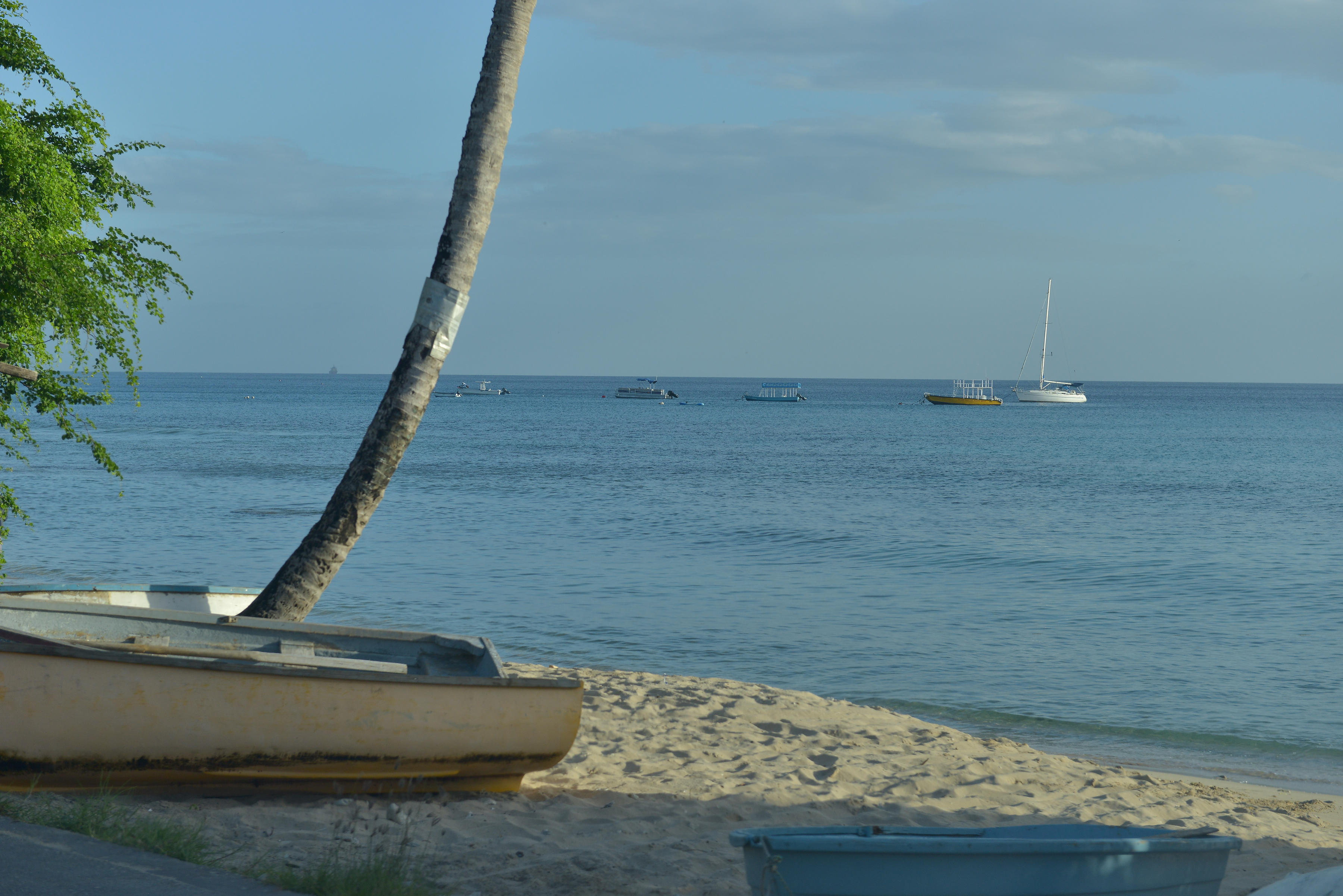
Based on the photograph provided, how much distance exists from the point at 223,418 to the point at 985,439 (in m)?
68.0

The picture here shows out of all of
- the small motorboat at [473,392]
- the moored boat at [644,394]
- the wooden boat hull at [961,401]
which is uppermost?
the wooden boat hull at [961,401]

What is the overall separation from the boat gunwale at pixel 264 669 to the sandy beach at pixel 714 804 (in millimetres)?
743

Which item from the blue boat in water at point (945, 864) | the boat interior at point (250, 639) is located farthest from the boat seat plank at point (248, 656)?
the blue boat in water at point (945, 864)

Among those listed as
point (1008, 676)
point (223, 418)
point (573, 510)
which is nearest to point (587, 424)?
point (223, 418)

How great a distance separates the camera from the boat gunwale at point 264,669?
577 centimetres

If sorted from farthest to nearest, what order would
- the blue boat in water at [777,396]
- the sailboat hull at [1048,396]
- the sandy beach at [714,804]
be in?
the blue boat in water at [777,396] < the sailboat hull at [1048,396] < the sandy beach at [714,804]

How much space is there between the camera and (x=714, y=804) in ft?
23.9

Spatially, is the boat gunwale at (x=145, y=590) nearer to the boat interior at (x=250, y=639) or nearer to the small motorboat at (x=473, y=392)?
the boat interior at (x=250, y=639)

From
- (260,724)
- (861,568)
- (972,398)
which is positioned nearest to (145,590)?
(260,724)

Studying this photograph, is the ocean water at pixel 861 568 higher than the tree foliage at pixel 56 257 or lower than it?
lower

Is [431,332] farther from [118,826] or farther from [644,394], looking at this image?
[644,394]

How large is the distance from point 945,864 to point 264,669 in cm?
385

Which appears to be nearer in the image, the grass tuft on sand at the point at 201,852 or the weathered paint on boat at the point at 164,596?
the grass tuft on sand at the point at 201,852

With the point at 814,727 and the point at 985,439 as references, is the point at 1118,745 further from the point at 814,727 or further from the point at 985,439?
the point at 985,439
